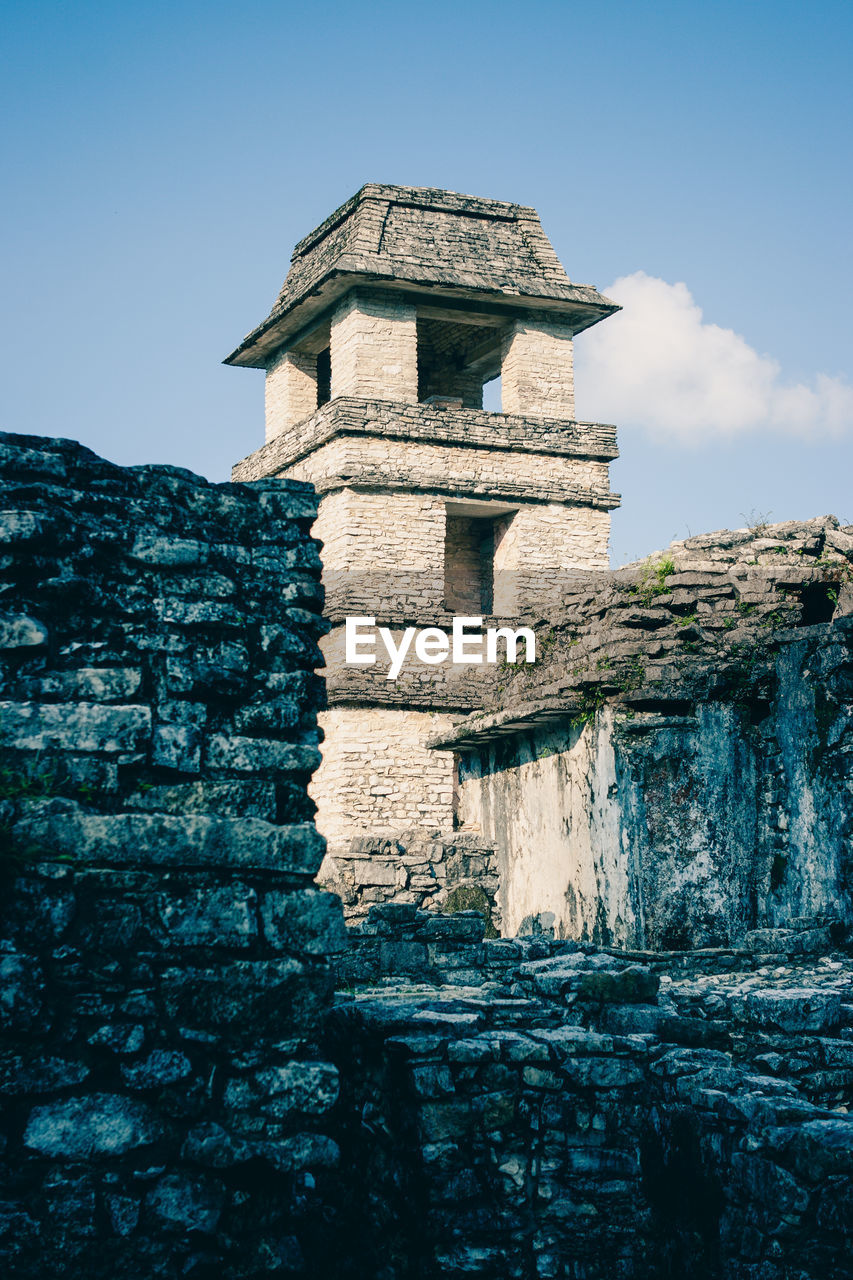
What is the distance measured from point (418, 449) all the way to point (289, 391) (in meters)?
3.63

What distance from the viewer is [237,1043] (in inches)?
147

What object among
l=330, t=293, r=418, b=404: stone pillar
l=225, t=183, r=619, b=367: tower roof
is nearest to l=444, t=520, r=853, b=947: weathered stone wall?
l=330, t=293, r=418, b=404: stone pillar

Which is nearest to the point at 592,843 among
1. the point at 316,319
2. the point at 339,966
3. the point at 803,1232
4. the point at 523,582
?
the point at 339,966

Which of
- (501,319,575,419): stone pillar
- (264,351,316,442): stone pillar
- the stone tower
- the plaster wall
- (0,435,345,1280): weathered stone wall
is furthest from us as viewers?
(264,351,316,442): stone pillar

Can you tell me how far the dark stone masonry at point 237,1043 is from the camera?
139 inches

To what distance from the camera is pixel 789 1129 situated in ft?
12.4

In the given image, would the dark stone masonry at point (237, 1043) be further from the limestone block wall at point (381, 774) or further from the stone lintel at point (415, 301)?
the stone lintel at point (415, 301)

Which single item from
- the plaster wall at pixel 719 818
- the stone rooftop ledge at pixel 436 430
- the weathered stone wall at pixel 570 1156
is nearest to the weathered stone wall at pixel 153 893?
the weathered stone wall at pixel 570 1156

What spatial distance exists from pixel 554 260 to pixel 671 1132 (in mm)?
19355

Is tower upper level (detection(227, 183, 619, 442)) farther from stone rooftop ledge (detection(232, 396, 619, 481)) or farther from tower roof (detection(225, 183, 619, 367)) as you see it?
stone rooftop ledge (detection(232, 396, 619, 481))

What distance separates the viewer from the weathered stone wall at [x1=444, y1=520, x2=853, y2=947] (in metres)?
8.61

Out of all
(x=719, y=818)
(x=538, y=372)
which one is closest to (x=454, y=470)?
(x=538, y=372)

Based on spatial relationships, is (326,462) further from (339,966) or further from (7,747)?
(7,747)

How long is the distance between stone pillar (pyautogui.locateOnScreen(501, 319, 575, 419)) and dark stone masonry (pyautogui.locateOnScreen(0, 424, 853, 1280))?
17.3 m
